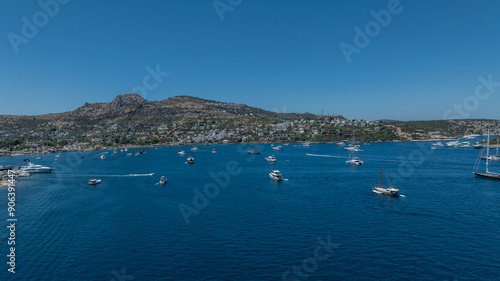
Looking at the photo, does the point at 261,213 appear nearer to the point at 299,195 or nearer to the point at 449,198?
the point at 299,195

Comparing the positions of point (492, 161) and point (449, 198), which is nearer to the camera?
point (449, 198)

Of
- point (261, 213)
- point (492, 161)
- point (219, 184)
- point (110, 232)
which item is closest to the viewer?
point (110, 232)

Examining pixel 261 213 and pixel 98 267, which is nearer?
pixel 98 267

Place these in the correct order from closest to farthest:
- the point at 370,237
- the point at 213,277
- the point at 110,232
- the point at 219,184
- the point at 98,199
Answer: the point at 213,277 < the point at 370,237 < the point at 110,232 < the point at 98,199 < the point at 219,184

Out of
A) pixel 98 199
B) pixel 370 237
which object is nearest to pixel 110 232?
pixel 98 199

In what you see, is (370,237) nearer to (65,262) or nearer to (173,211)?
(173,211)

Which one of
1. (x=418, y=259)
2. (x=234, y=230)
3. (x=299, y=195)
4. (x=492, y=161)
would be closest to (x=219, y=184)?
(x=299, y=195)
